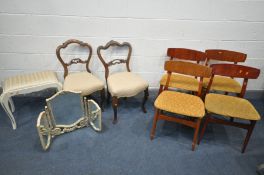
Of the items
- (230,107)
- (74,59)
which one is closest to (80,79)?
(74,59)

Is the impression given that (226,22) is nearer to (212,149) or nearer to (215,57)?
(215,57)

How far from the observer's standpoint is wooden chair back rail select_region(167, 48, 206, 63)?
6.86 ft

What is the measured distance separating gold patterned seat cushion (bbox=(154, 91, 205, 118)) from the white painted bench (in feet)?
3.36

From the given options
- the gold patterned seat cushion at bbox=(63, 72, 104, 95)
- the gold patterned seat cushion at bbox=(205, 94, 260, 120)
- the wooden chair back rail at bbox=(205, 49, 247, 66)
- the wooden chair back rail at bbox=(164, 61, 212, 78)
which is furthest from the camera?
the wooden chair back rail at bbox=(205, 49, 247, 66)

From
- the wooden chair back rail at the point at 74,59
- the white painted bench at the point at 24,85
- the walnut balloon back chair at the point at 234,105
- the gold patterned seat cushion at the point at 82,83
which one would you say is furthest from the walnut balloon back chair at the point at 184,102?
the white painted bench at the point at 24,85

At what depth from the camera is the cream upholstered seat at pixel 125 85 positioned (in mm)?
1934

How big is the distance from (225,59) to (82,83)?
1549 mm

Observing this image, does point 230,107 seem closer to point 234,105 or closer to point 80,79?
point 234,105

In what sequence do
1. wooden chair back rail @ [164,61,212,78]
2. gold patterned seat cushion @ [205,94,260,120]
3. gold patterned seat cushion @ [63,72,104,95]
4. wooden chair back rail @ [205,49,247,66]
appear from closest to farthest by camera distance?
gold patterned seat cushion @ [205,94,260,120], wooden chair back rail @ [164,61,212,78], gold patterned seat cushion @ [63,72,104,95], wooden chair back rail @ [205,49,247,66]

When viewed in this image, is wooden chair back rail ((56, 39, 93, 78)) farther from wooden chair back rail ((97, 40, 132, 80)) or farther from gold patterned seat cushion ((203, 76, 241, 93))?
gold patterned seat cushion ((203, 76, 241, 93))

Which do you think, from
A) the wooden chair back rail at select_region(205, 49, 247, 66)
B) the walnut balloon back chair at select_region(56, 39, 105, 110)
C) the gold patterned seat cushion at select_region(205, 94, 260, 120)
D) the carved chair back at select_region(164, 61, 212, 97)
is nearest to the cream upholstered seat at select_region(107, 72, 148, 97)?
the walnut balloon back chair at select_region(56, 39, 105, 110)

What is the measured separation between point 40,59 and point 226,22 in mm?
2119

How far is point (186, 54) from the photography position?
213 cm

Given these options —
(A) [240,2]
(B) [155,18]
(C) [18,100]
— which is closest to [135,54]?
(B) [155,18]
